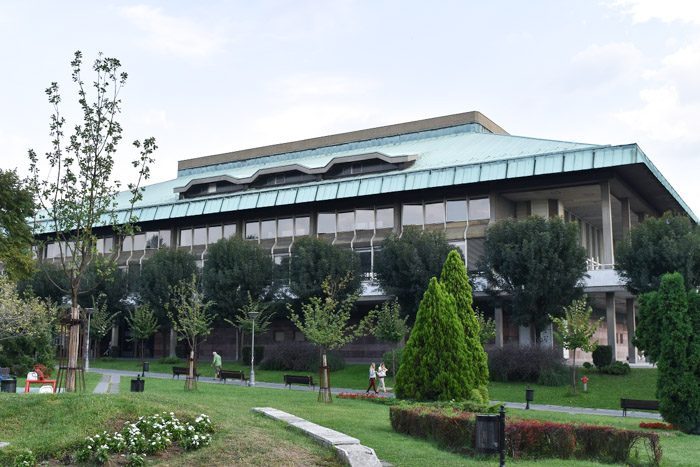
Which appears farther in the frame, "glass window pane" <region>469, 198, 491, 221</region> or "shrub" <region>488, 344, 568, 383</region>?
"glass window pane" <region>469, 198, 491, 221</region>

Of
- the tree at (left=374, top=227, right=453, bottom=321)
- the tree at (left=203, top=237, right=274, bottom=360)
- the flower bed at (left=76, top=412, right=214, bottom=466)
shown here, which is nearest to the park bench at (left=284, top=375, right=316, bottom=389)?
the tree at (left=374, top=227, right=453, bottom=321)

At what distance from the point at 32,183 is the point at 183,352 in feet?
133

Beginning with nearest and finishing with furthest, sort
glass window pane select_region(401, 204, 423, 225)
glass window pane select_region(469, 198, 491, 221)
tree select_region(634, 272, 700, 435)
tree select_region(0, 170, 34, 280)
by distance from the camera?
tree select_region(634, 272, 700, 435), tree select_region(0, 170, 34, 280), glass window pane select_region(469, 198, 491, 221), glass window pane select_region(401, 204, 423, 225)

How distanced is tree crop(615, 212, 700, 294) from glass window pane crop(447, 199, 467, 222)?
1065 cm

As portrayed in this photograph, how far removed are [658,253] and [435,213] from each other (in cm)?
1486

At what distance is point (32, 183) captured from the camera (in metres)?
19.2

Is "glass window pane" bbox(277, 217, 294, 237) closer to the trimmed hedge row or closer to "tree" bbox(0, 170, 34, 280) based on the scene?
"tree" bbox(0, 170, 34, 280)

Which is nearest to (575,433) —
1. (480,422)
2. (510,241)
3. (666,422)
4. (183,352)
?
(480,422)

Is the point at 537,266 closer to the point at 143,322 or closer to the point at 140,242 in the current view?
the point at 143,322

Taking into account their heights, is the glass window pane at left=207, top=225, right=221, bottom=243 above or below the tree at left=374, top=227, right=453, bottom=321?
above

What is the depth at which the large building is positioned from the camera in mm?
46000

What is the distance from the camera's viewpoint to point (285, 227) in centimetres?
5619

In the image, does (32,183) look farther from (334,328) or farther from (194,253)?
(194,253)

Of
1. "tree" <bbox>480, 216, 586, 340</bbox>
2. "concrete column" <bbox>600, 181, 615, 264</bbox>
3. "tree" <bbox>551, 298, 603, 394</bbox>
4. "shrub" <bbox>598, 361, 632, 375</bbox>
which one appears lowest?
"shrub" <bbox>598, 361, 632, 375</bbox>
